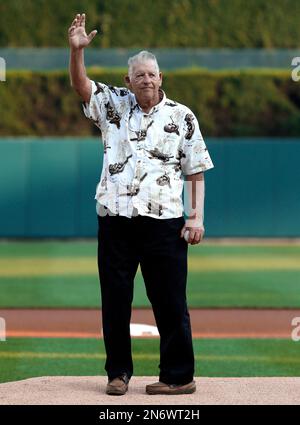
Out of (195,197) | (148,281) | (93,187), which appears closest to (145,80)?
(195,197)

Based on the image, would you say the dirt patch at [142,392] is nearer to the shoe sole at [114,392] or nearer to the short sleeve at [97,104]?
the shoe sole at [114,392]

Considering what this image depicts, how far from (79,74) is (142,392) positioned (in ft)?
5.41

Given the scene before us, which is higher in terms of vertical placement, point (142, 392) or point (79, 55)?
point (79, 55)

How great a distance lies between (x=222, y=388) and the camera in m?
6.75

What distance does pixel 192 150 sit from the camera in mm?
6555

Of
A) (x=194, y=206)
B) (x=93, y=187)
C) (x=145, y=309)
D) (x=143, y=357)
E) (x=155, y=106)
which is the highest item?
(x=155, y=106)

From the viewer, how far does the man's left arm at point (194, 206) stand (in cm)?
654

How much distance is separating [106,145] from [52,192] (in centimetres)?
1878

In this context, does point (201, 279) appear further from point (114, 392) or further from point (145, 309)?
point (114, 392)

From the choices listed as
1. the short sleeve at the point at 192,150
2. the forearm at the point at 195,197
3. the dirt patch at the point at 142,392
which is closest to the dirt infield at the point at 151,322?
the dirt patch at the point at 142,392

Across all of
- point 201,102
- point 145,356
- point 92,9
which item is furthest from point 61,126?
point 145,356

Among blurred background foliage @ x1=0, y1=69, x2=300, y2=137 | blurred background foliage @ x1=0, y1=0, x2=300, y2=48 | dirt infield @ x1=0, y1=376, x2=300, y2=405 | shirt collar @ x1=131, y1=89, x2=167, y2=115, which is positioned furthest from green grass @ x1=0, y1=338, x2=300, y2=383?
blurred background foliage @ x1=0, y1=0, x2=300, y2=48

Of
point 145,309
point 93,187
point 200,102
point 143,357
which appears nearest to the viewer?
point 143,357

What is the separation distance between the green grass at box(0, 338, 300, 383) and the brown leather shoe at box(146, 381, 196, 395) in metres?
1.68
